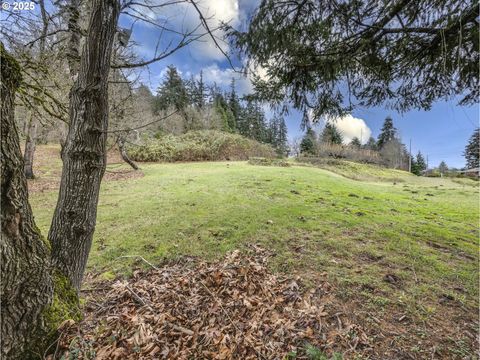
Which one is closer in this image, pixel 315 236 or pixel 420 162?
pixel 315 236

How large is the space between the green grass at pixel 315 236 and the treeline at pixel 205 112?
1714 centimetres

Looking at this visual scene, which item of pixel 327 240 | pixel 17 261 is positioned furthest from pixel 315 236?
pixel 17 261

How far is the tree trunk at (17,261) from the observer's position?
4.14ft

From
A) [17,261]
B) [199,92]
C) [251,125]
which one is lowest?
[17,261]

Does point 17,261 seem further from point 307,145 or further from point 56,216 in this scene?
point 307,145

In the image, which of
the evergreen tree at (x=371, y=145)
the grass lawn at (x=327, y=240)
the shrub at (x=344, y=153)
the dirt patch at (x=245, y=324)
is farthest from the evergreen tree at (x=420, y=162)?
the dirt patch at (x=245, y=324)

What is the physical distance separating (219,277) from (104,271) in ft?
4.89

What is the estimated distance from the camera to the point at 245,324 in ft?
6.22

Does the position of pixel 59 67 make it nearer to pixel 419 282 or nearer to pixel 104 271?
pixel 104 271

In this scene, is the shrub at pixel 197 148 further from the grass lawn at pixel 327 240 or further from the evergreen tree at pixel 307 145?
the grass lawn at pixel 327 240

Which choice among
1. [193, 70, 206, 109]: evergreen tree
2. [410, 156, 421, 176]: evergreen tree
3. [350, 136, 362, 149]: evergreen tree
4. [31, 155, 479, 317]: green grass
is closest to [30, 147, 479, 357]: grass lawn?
[31, 155, 479, 317]: green grass

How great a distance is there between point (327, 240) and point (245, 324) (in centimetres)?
202

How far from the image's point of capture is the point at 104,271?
281cm

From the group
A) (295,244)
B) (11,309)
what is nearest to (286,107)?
(295,244)
